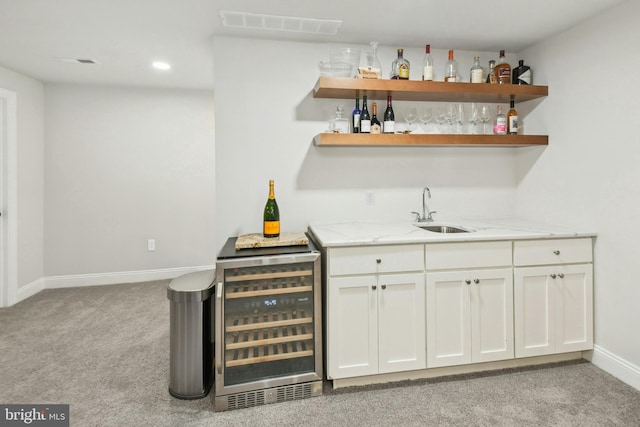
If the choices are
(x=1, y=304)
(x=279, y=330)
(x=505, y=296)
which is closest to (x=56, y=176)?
(x=1, y=304)

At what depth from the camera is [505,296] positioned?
2.17 meters

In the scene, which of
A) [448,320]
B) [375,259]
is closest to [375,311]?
[375,259]

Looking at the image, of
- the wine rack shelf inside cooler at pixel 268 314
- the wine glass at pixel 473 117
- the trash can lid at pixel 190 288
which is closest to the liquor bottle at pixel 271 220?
the wine rack shelf inside cooler at pixel 268 314

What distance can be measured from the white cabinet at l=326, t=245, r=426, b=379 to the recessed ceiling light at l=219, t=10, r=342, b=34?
1562 mm

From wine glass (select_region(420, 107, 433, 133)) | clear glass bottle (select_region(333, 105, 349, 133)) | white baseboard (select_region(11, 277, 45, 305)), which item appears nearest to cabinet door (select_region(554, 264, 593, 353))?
wine glass (select_region(420, 107, 433, 133))

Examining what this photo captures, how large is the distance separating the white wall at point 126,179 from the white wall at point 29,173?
0.08 metres

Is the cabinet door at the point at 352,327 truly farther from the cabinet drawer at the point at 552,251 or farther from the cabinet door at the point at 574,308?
the cabinet door at the point at 574,308

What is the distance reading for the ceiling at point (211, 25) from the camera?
212cm

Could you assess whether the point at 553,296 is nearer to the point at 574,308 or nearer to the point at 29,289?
the point at 574,308

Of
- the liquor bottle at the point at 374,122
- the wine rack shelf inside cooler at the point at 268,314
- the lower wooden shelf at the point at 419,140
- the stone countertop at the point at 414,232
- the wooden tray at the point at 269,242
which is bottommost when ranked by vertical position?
the wine rack shelf inside cooler at the point at 268,314

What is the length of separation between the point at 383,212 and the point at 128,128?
315 centimetres

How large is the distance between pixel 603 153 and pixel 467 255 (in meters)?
1.15

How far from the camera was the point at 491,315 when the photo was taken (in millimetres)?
2160

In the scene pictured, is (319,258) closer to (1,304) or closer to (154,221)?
(154,221)
